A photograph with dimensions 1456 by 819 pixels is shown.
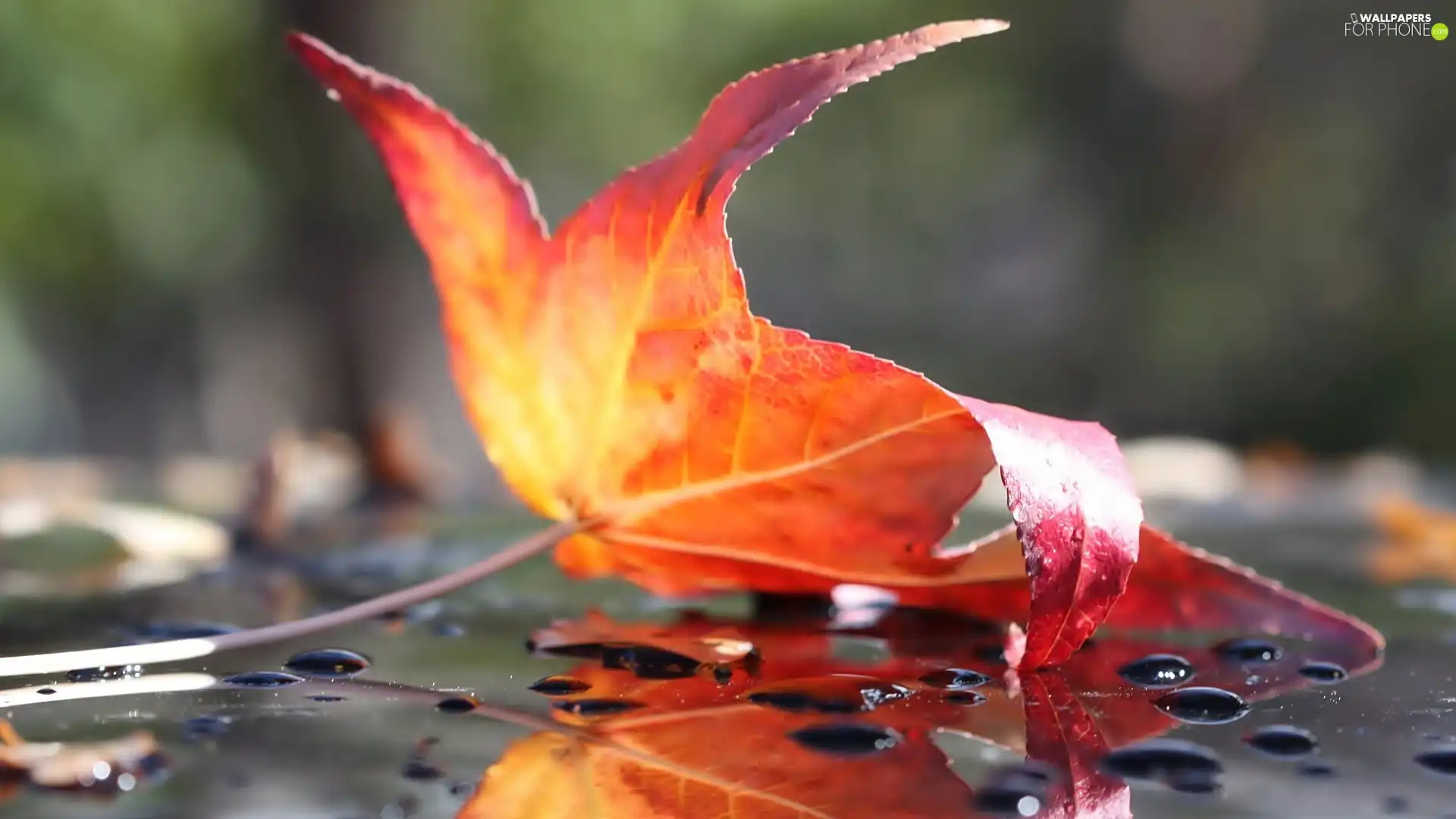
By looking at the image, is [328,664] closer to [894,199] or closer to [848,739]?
[848,739]

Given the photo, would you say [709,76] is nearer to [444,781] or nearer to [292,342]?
[292,342]

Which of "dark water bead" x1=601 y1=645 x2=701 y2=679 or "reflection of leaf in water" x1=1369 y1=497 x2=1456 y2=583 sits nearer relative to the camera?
"dark water bead" x1=601 y1=645 x2=701 y2=679

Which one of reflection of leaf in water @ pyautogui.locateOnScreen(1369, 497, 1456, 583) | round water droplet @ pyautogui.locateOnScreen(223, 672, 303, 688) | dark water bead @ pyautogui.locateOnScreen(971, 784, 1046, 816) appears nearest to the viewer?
dark water bead @ pyautogui.locateOnScreen(971, 784, 1046, 816)

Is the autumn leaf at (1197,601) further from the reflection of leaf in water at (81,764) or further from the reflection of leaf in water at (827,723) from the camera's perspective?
the reflection of leaf in water at (81,764)

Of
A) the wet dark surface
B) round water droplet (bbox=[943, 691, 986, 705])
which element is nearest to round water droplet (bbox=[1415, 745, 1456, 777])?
the wet dark surface

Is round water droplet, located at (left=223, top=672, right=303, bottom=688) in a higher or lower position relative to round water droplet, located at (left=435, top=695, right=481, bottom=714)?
higher

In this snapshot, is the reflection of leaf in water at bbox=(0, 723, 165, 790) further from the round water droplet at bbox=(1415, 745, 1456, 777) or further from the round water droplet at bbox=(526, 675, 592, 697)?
the round water droplet at bbox=(1415, 745, 1456, 777)

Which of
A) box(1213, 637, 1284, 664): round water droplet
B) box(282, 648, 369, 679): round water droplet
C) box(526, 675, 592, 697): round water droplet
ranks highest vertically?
box(1213, 637, 1284, 664): round water droplet

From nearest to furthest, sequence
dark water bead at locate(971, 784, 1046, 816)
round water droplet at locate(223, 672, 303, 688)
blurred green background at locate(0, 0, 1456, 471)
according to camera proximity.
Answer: dark water bead at locate(971, 784, 1046, 816), round water droplet at locate(223, 672, 303, 688), blurred green background at locate(0, 0, 1456, 471)

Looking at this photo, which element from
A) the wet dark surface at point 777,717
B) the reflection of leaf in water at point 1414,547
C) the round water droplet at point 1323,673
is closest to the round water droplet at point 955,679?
the wet dark surface at point 777,717
